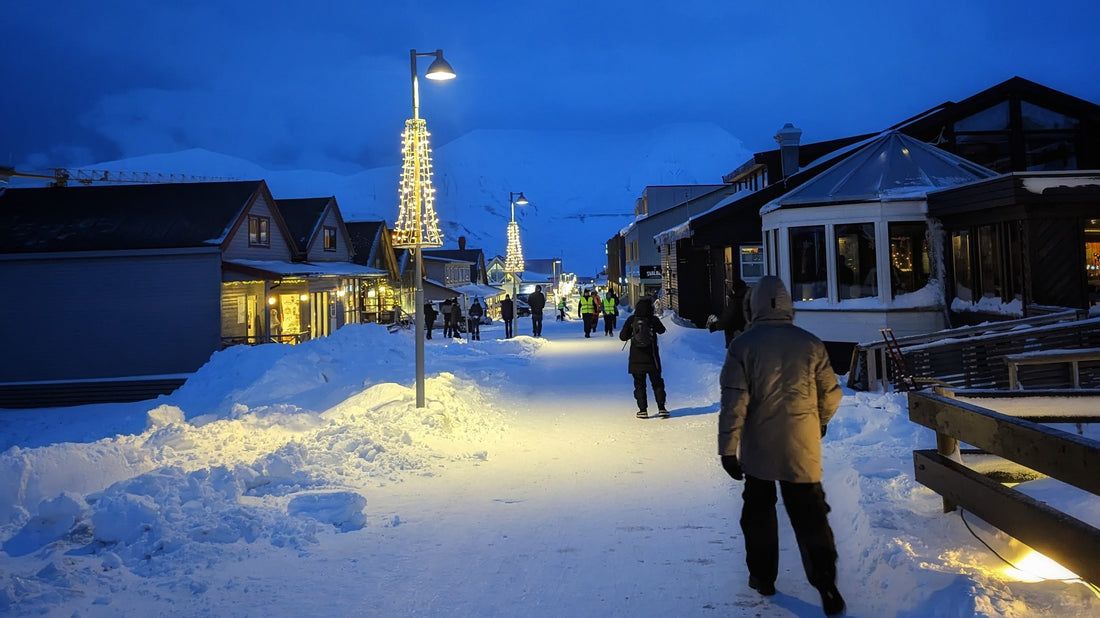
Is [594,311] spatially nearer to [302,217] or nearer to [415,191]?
[302,217]

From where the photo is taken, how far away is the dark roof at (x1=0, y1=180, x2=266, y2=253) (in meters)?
29.1

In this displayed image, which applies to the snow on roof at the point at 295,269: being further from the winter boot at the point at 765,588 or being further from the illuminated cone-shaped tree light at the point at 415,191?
the winter boot at the point at 765,588

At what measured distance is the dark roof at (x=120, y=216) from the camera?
29.1 meters

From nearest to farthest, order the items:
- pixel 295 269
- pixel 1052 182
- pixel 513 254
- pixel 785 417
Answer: pixel 785 417
pixel 1052 182
pixel 295 269
pixel 513 254

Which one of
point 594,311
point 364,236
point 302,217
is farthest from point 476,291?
point 594,311

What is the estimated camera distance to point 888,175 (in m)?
17.1

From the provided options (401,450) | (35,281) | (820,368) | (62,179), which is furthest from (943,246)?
(62,179)

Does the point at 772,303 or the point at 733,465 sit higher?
the point at 772,303

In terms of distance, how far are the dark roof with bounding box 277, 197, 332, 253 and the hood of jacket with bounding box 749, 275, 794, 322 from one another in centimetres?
3425

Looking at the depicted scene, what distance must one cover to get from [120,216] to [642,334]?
25802 mm

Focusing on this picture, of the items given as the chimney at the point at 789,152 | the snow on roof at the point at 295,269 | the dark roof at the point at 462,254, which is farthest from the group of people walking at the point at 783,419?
the dark roof at the point at 462,254

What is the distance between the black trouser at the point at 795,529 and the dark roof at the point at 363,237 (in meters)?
44.2

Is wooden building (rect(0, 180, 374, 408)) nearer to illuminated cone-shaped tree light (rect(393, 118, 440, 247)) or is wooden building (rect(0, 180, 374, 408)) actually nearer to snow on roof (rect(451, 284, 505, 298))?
illuminated cone-shaped tree light (rect(393, 118, 440, 247))

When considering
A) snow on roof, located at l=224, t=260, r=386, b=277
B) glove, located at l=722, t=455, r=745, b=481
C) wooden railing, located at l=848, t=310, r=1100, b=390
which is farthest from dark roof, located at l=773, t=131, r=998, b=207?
snow on roof, located at l=224, t=260, r=386, b=277
